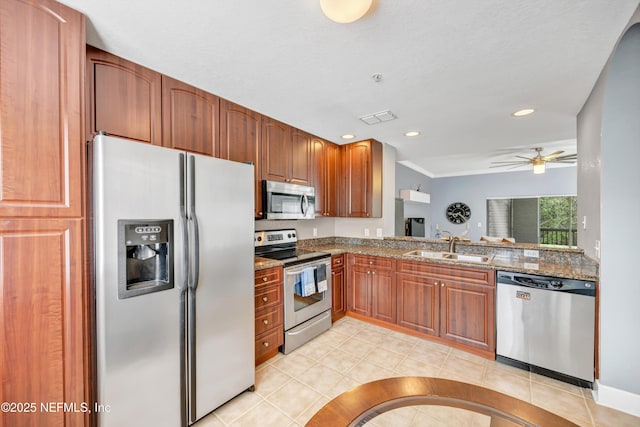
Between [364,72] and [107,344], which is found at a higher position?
[364,72]

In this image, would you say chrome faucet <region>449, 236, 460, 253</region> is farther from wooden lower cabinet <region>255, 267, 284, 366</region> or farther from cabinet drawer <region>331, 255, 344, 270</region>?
wooden lower cabinet <region>255, 267, 284, 366</region>

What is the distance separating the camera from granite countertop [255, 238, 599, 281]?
220 centimetres

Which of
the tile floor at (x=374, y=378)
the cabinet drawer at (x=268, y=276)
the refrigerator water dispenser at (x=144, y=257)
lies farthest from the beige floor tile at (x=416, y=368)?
the refrigerator water dispenser at (x=144, y=257)

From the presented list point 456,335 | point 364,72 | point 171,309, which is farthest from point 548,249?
point 171,309

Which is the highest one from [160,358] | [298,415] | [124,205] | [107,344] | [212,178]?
[212,178]

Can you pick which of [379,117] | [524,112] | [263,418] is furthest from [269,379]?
[524,112]

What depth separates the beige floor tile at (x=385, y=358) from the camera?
2383 millimetres

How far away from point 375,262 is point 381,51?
226 cm

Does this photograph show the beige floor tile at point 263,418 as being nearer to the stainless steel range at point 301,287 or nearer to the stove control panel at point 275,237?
the stainless steel range at point 301,287

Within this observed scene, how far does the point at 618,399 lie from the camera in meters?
1.80

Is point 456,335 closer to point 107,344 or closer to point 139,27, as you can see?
point 107,344

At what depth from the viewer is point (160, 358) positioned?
1497mm

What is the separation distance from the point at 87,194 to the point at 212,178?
2.10ft

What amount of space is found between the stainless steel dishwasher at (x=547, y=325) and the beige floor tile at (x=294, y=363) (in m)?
1.78
